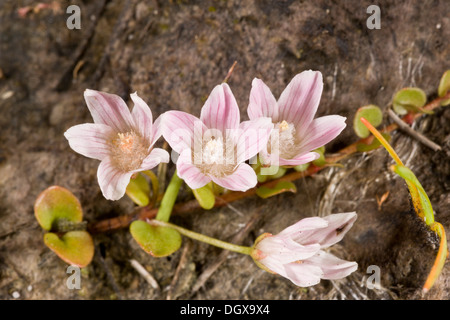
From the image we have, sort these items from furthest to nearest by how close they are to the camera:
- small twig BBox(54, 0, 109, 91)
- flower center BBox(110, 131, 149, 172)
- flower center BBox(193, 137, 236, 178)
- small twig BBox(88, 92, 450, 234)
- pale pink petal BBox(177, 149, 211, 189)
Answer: small twig BBox(54, 0, 109, 91), small twig BBox(88, 92, 450, 234), flower center BBox(110, 131, 149, 172), flower center BBox(193, 137, 236, 178), pale pink petal BBox(177, 149, 211, 189)

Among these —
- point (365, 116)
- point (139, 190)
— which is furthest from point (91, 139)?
point (365, 116)

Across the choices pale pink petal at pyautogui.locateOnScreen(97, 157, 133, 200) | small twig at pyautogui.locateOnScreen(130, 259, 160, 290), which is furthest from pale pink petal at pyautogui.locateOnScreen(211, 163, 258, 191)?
small twig at pyautogui.locateOnScreen(130, 259, 160, 290)

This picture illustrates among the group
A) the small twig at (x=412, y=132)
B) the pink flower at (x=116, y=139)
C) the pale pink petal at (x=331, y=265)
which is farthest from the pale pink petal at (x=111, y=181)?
the small twig at (x=412, y=132)

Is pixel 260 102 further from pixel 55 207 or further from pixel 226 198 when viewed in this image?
pixel 55 207

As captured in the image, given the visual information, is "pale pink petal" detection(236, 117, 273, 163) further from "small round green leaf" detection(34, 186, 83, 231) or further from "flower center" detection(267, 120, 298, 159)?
"small round green leaf" detection(34, 186, 83, 231)

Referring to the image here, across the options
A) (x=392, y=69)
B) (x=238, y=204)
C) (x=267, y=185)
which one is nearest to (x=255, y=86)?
(x=267, y=185)
